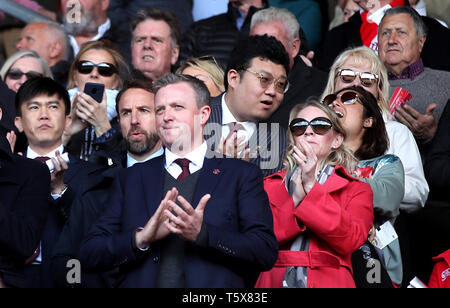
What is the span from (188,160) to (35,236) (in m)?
0.97

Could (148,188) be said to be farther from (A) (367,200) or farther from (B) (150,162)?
(A) (367,200)

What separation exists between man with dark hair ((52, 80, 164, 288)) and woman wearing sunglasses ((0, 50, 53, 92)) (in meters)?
1.46

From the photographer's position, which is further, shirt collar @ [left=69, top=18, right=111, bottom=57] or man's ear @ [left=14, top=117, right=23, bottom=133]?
shirt collar @ [left=69, top=18, right=111, bottom=57]

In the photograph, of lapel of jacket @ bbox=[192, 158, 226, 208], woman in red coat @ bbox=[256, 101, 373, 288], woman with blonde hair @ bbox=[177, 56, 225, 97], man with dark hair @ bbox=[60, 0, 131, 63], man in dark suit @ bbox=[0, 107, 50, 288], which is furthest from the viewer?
man with dark hair @ bbox=[60, 0, 131, 63]

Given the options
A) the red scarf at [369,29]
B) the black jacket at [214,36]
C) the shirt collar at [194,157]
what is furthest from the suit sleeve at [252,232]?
the black jacket at [214,36]

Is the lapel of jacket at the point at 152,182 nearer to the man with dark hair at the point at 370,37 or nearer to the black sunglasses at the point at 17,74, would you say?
the black sunglasses at the point at 17,74

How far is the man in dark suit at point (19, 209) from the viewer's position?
552 centimetres

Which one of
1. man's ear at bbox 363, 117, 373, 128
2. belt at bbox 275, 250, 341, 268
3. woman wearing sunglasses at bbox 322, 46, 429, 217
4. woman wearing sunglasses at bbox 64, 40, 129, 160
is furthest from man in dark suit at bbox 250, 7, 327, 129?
belt at bbox 275, 250, 341, 268

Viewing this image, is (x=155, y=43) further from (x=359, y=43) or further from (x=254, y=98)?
(x=254, y=98)

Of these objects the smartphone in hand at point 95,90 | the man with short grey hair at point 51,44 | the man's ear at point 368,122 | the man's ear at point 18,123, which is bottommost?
the man's ear at point 368,122

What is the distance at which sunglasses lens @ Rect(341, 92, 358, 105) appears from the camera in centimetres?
661

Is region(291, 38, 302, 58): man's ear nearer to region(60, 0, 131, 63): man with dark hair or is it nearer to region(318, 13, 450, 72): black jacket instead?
region(318, 13, 450, 72): black jacket

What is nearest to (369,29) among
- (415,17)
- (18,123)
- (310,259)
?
(415,17)

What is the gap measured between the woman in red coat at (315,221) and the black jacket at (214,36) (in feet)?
11.6
